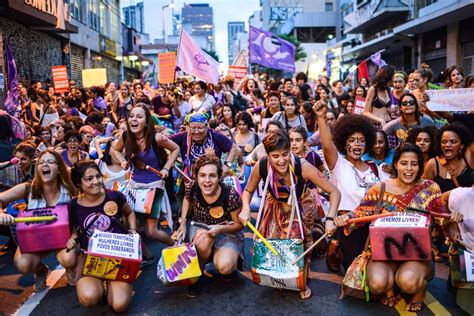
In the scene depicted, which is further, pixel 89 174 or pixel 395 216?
pixel 89 174

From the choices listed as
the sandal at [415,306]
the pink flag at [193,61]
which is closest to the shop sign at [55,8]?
the pink flag at [193,61]

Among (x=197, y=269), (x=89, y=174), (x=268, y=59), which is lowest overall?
(x=197, y=269)

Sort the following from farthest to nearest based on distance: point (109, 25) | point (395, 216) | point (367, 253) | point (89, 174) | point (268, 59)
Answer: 1. point (109, 25)
2. point (268, 59)
3. point (89, 174)
4. point (367, 253)
5. point (395, 216)

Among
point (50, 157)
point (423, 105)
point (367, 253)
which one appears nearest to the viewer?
point (367, 253)

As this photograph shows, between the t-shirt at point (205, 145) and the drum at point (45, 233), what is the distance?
2.03m

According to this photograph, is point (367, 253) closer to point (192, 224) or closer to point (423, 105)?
point (192, 224)

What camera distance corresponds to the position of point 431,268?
407cm

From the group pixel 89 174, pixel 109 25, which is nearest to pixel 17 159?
pixel 89 174

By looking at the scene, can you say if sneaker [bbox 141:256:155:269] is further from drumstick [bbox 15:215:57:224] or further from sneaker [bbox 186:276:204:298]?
drumstick [bbox 15:215:57:224]

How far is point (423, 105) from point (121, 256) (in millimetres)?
4808

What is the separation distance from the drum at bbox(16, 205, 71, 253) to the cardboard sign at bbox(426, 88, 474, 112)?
16.4 ft

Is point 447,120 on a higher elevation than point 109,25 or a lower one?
lower

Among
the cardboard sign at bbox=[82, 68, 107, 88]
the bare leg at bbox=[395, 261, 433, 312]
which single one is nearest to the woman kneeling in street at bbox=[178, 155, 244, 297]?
the bare leg at bbox=[395, 261, 433, 312]

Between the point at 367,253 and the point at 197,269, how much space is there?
1.44 m
